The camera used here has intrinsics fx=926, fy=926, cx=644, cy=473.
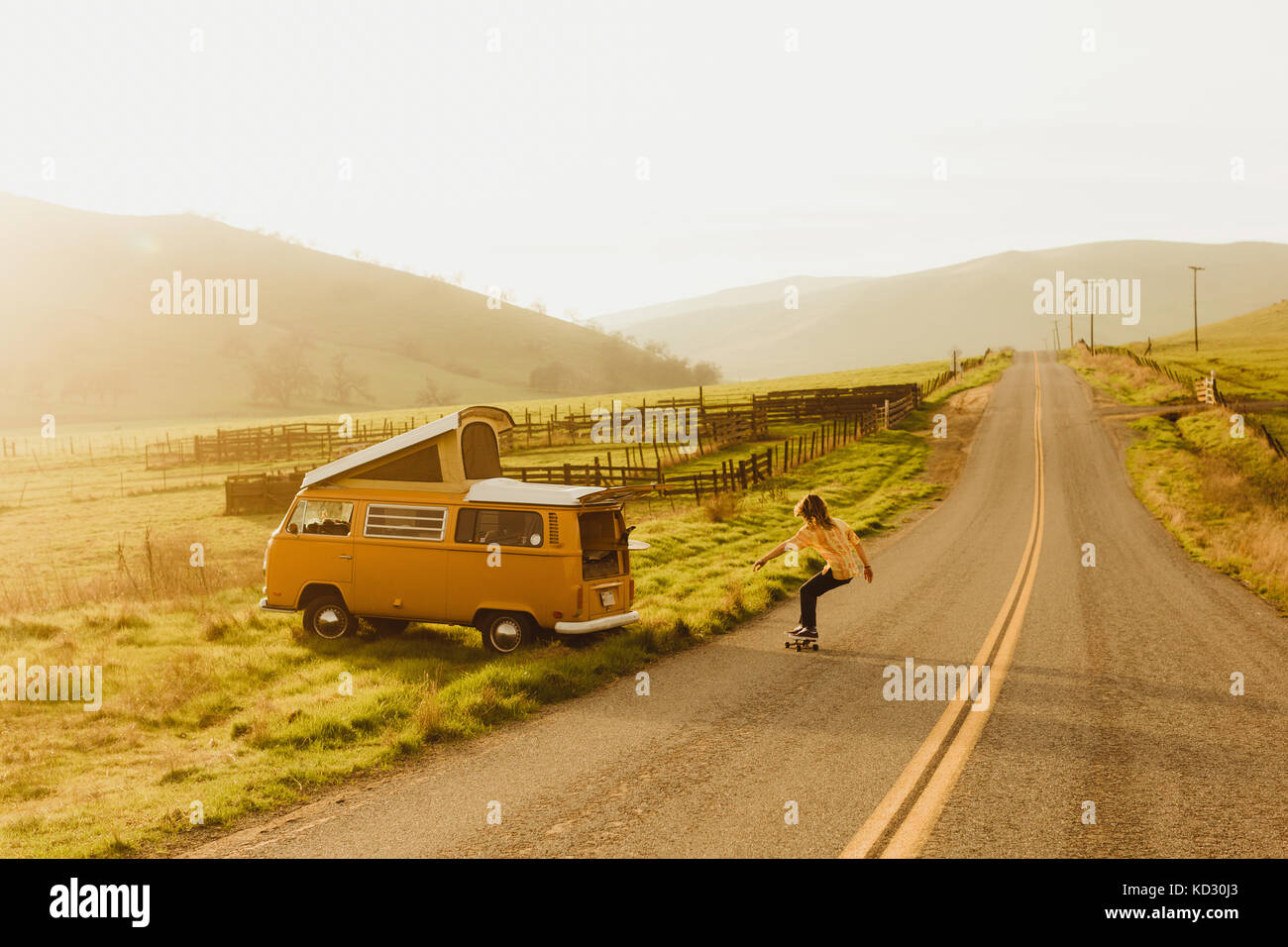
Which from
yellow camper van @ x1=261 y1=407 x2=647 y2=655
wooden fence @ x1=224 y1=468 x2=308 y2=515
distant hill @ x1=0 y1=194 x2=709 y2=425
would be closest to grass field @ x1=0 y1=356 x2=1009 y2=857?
yellow camper van @ x1=261 y1=407 x2=647 y2=655

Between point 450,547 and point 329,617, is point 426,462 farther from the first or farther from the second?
point 329,617

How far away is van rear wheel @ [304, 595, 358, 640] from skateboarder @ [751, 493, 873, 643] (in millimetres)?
5823

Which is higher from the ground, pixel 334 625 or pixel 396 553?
pixel 396 553

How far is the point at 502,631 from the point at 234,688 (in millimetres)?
3281

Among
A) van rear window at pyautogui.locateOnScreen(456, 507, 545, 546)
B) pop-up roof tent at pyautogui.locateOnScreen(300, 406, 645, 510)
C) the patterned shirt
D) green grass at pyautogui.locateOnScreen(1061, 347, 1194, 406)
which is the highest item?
green grass at pyautogui.locateOnScreen(1061, 347, 1194, 406)

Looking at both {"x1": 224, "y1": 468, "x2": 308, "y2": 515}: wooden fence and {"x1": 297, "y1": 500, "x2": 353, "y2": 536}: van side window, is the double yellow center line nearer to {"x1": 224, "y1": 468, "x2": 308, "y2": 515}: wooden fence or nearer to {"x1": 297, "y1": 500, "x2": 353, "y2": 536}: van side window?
{"x1": 297, "y1": 500, "x2": 353, "y2": 536}: van side window


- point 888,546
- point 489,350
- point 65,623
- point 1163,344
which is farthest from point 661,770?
point 489,350

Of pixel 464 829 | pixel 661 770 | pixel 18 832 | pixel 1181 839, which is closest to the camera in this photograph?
pixel 1181 839

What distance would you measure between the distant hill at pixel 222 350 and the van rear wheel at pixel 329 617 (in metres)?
111

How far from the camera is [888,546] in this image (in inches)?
895

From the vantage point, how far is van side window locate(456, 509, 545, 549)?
1180cm

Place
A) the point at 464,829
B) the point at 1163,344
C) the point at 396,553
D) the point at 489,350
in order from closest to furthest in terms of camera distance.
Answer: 1. the point at 464,829
2. the point at 396,553
3. the point at 1163,344
4. the point at 489,350
